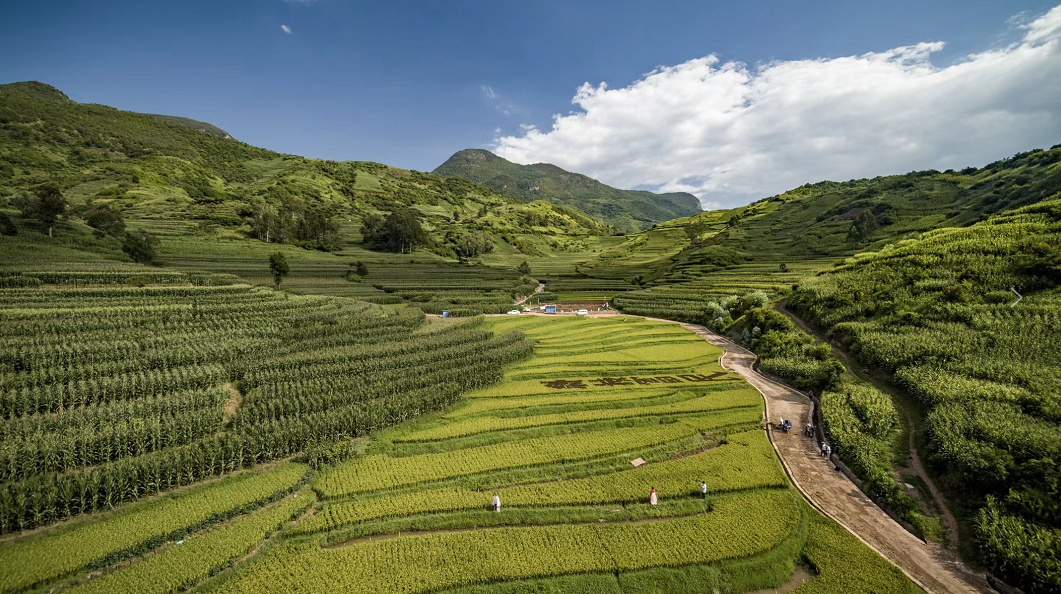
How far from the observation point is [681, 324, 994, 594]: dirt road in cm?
1803

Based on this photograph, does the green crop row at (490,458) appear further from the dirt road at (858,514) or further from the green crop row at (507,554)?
the green crop row at (507,554)

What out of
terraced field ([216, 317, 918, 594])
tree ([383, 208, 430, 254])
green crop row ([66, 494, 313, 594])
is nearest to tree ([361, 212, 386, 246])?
tree ([383, 208, 430, 254])

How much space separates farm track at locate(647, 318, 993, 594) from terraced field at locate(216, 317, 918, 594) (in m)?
1.11

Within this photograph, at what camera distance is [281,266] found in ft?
226

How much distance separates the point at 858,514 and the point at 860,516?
19 centimetres

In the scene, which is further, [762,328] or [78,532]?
[762,328]

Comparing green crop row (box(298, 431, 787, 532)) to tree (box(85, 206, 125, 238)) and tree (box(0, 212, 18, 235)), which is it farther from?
tree (box(85, 206, 125, 238))

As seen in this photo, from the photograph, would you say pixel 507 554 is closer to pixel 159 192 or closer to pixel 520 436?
pixel 520 436

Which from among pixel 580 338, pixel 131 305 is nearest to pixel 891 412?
pixel 580 338

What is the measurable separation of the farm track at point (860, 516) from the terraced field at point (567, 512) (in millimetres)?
1115

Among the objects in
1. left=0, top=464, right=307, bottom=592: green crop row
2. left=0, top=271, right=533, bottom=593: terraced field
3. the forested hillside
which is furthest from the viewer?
the forested hillside

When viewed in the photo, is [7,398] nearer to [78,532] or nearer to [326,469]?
[78,532]

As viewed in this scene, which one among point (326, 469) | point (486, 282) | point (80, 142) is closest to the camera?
point (326, 469)

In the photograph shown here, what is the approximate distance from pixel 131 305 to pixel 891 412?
74958 mm
